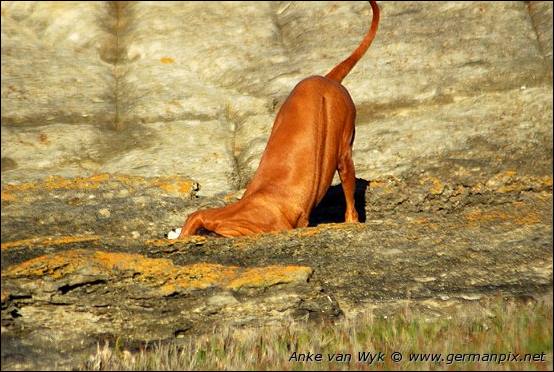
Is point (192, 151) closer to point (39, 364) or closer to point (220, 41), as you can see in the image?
point (220, 41)

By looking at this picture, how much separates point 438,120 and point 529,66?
6.80 feet

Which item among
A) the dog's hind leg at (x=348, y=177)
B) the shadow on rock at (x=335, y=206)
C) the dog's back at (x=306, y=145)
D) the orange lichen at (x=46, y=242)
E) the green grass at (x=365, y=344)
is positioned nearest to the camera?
the green grass at (x=365, y=344)

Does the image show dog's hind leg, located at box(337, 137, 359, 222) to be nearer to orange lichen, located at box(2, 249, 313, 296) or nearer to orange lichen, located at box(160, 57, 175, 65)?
orange lichen, located at box(2, 249, 313, 296)

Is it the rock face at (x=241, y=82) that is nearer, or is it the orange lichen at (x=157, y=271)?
the orange lichen at (x=157, y=271)

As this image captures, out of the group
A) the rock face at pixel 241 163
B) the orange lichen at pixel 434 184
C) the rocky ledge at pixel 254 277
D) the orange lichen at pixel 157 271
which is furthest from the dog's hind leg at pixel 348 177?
the orange lichen at pixel 157 271

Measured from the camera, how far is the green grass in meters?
6.91

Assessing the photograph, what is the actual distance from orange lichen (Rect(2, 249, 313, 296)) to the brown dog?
5.77 feet

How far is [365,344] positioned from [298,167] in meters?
4.51

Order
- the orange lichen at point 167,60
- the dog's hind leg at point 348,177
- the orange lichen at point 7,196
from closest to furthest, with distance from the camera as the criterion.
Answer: the dog's hind leg at point 348,177 → the orange lichen at point 7,196 → the orange lichen at point 167,60

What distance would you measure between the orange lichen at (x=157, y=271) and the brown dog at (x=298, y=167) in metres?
1.76

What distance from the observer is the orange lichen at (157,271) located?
28.1ft

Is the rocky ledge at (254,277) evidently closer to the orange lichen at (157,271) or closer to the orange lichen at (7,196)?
the orange lichen at (157,271)

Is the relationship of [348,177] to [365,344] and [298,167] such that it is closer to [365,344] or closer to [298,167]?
[298,167]

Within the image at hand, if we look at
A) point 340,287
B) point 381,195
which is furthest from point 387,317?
point 381,195
